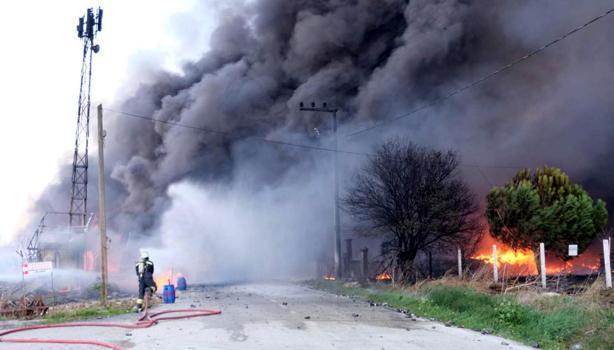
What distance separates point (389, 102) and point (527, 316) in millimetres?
26062

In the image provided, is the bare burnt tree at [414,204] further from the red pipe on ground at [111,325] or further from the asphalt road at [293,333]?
the red pipe on ground at [111,325]

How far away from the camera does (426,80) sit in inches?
1470

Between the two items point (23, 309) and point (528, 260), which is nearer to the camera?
point (23, 309)

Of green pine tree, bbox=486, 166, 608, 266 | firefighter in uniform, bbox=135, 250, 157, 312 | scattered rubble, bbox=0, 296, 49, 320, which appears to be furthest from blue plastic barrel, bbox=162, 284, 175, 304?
green pine tree, bbox=486, 166, 608, 266

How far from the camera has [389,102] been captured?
36312 millimetres

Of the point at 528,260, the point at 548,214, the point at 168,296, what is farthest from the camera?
the point at 528,260

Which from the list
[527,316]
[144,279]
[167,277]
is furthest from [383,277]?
[527,316]

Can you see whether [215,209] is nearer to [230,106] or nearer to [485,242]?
[230,106]

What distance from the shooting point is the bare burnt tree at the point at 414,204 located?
71.0ft

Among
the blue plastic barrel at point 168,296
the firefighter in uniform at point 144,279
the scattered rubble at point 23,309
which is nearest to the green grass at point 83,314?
the scattered rubble at point 23,309

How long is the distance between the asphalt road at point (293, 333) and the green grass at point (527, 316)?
0.51 m

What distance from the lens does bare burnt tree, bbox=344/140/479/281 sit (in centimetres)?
2164

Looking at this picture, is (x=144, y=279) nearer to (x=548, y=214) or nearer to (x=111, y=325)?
(x=111, y=325)

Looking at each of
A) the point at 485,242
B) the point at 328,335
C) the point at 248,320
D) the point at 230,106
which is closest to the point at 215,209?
the point at 230,106
